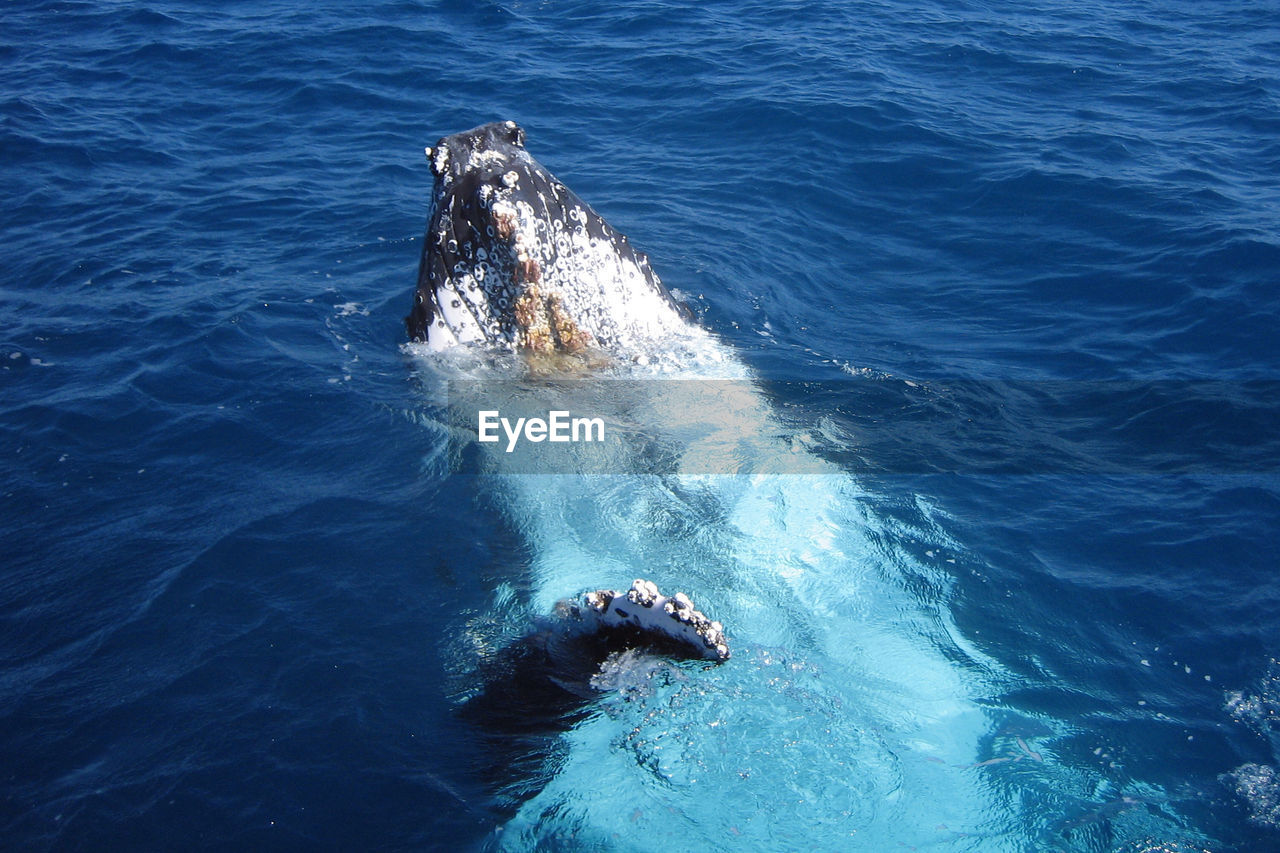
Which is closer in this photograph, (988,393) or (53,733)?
(53,733)

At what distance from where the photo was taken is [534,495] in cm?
852

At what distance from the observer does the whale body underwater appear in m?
6.07

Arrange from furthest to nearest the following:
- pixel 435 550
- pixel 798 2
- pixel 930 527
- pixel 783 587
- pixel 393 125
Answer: pixel 798 2
pixel 393 125
pixel 930 527
pixel 435 550
pixel 783 587

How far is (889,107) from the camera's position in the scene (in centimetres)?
1861

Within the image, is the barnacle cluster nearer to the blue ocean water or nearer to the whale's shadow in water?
the whale's shadow in water

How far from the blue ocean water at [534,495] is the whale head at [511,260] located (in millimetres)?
1103

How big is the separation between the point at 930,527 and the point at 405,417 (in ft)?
16.9

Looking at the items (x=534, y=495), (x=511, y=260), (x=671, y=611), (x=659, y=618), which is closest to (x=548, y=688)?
(x=659, y=618)

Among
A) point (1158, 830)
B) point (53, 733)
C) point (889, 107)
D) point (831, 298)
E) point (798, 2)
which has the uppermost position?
point (798, 2)

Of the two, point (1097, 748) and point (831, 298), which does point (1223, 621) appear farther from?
point (831, 298)

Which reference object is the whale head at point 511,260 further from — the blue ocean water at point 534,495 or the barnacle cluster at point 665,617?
the barnacle cluster at point 665,617

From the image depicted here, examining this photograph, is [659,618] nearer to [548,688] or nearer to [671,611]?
[671,611]

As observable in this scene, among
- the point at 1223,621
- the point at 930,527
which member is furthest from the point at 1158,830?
the point at 930,527

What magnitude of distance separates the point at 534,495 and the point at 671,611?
8.08 feet
